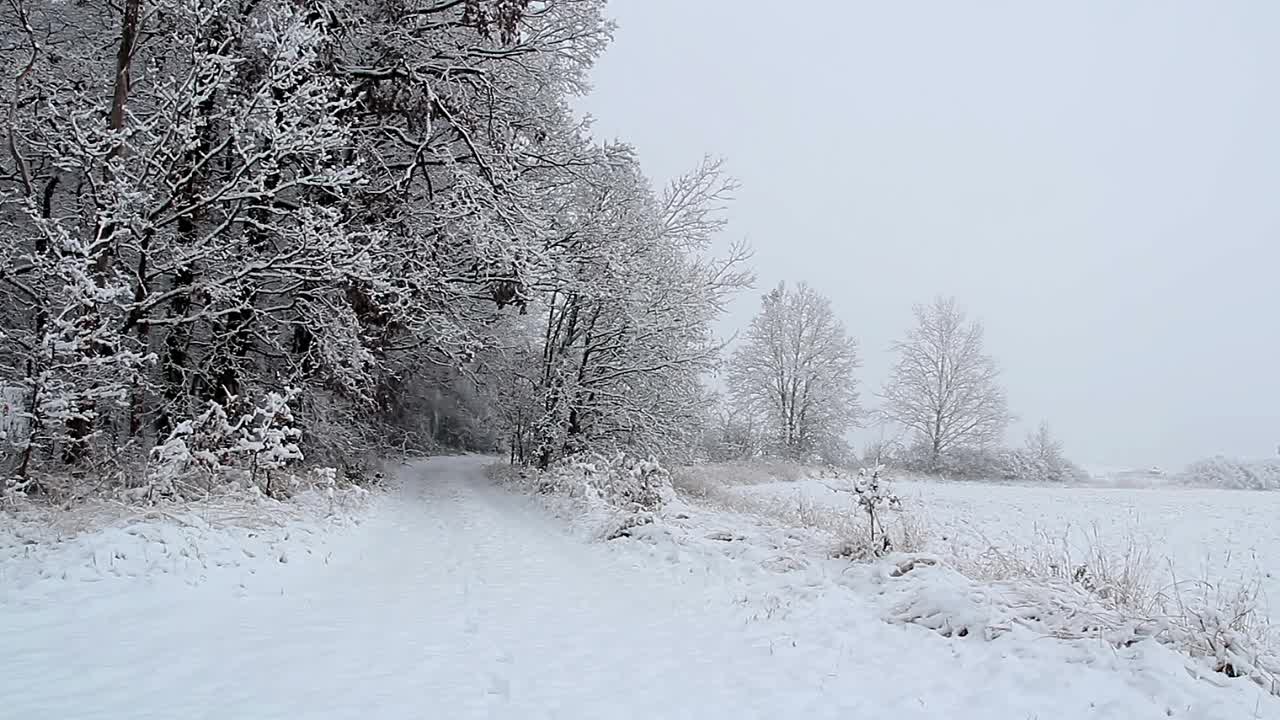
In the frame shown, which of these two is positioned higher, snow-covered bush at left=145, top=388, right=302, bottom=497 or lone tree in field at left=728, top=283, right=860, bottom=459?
lone tree in field at left=728, top=283, right=860, bottom=459

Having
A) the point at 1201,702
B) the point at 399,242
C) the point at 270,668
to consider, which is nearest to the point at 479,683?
the point at 270,668

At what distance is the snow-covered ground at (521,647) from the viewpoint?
3137mm

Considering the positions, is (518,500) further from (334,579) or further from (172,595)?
(172,595)

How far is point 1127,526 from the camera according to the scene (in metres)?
12.0

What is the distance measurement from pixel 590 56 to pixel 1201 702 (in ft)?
38.6

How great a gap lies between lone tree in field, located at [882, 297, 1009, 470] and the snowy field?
10.9 metres

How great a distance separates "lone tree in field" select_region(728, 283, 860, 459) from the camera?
31.8m

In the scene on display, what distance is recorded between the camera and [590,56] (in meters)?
11.7

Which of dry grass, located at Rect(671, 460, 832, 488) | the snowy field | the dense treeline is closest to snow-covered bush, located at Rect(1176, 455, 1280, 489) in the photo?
the snowy field

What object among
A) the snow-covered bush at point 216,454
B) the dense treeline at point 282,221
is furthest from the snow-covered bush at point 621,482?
the snow-covered bush at point 216,454

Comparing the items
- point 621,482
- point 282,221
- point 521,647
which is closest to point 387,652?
point 521,647

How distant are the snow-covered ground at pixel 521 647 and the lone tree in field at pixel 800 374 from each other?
25888mm

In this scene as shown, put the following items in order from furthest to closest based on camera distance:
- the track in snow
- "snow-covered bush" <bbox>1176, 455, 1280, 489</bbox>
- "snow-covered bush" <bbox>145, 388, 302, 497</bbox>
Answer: "snow-covered bush" <bbox>1176, 455, 1280, 489</bbox>, "snow-covered bush" <bbox>145, 388, 302, 497</bbox>, the track in snow

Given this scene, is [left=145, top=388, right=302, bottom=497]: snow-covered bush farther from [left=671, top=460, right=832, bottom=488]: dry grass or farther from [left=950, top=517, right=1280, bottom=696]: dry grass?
[left=671, top=460, right=832, bottom=488]: dry grass
